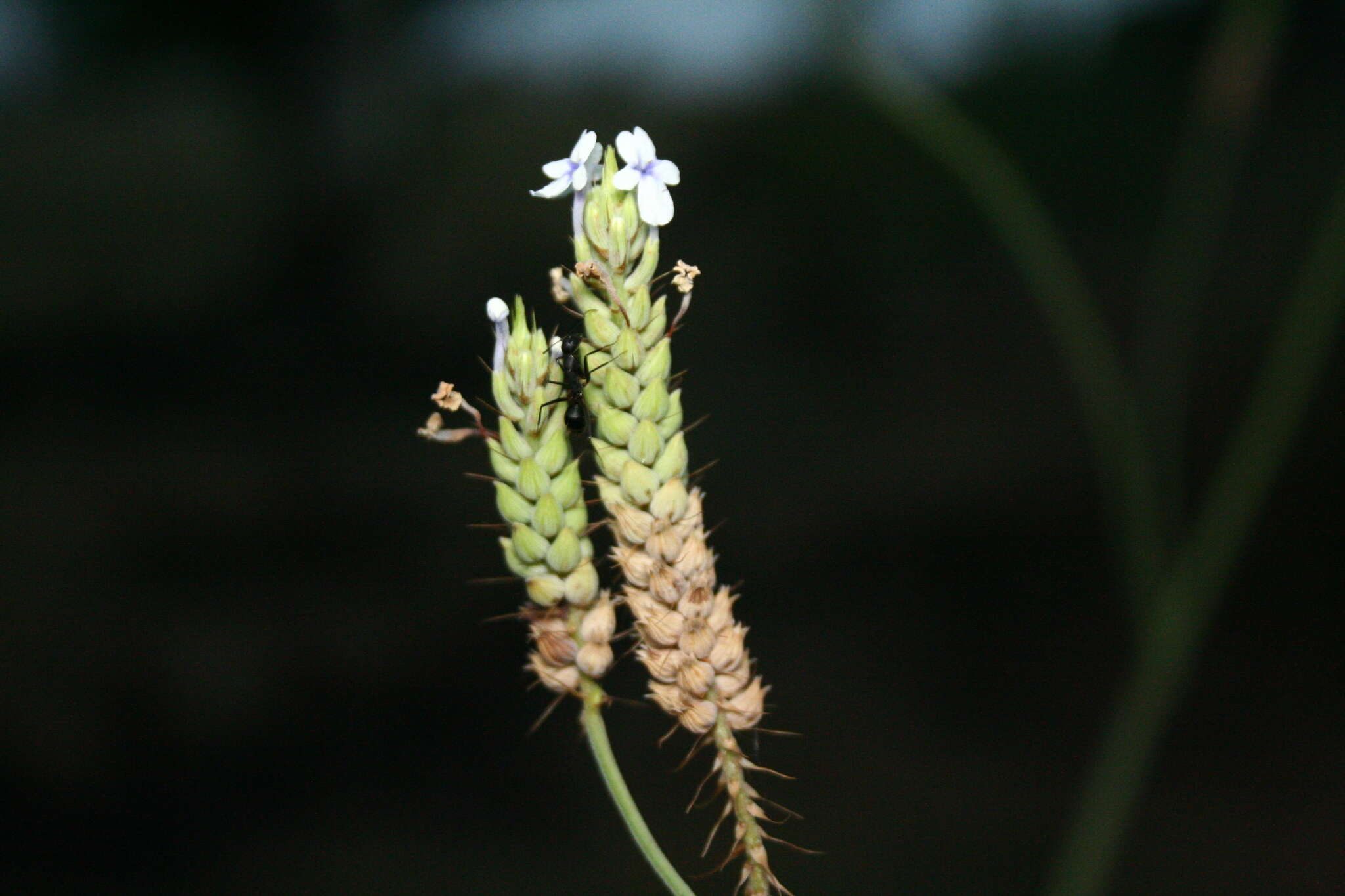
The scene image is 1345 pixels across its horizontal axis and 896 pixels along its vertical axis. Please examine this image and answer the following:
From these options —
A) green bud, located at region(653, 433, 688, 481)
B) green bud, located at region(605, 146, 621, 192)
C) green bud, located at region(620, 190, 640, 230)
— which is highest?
green bud, located at region(605, 146, 621, 192)

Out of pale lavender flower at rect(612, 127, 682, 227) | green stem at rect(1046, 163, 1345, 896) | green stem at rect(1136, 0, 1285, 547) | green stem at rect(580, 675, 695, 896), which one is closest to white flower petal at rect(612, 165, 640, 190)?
pale lavender flower at rect(612, 127, 682, 227)

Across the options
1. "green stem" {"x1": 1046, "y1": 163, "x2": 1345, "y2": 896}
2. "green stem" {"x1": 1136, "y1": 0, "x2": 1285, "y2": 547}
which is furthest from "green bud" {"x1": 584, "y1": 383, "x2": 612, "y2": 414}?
"green stem" {"x1": 1136, "y1": 0, "x2": 1285, "y2": 547}

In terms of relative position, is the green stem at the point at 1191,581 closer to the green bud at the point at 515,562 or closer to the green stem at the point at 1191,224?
the green stem at the point at 1191,224

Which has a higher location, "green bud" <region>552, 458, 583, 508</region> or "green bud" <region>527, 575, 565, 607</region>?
"green bud" <region>552, 458, 583, 508</region>

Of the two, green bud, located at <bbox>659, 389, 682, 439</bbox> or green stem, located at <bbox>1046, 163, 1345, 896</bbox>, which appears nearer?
green bud, located at <bbox>659, 389, 682, 439</bbox>

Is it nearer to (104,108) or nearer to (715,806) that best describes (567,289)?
(715,806)

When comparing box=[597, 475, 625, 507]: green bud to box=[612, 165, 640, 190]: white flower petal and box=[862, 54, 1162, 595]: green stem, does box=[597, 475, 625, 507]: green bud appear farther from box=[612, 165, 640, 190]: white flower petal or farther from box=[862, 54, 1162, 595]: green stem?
box=[862, 54, 1162, 595]: green stem

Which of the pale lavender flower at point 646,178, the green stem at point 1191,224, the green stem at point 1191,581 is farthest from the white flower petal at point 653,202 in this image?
the green stem at point 1191,224

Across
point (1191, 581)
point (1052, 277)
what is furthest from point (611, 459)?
point (1052, 277)

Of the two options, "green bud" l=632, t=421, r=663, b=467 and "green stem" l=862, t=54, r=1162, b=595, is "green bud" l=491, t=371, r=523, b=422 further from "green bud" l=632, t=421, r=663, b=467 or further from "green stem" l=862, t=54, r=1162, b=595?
"green stem" l=862, t=54, r=1162, b=595
